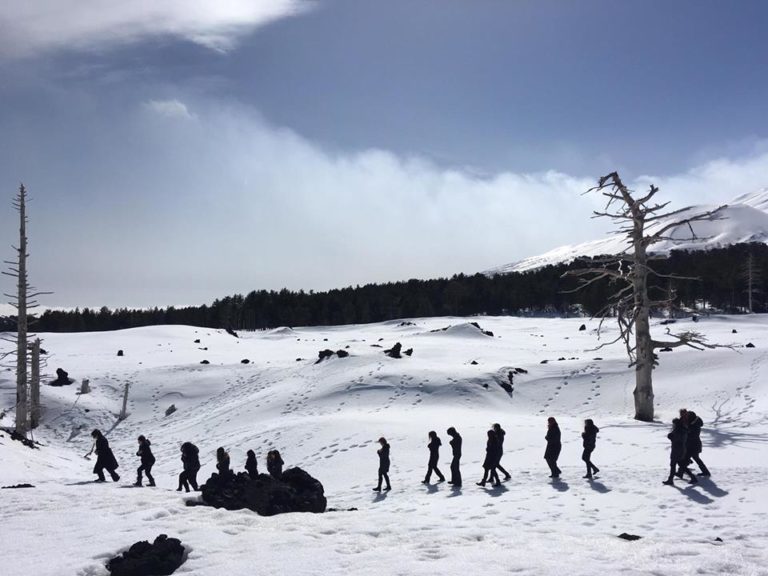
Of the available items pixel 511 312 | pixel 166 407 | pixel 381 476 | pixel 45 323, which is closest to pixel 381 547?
pixel 381 476

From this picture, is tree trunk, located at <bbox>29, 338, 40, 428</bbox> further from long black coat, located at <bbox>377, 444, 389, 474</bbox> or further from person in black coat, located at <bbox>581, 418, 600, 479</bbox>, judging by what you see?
person in black coat, located at <bbox>581, 418, 600, 479</bbox>

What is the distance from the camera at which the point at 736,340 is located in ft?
127

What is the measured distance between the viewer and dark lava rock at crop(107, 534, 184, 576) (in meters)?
9.17

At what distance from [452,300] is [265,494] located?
94643mm

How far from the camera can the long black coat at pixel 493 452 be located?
1605cm

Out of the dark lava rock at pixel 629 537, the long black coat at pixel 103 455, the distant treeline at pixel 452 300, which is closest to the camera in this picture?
the dark lava rock at pixel 629 537

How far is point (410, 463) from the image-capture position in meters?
19.9

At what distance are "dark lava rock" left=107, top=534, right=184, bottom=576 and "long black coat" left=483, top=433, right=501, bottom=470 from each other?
877cm

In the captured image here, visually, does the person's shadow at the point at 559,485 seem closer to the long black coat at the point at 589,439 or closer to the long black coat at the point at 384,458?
the long black coat at the point at 589,439

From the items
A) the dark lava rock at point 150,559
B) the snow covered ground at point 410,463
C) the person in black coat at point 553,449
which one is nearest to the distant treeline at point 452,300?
the snow covered ground at point 410,463

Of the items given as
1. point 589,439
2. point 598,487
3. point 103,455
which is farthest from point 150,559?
point 589,439

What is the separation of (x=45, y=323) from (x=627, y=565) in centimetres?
13657

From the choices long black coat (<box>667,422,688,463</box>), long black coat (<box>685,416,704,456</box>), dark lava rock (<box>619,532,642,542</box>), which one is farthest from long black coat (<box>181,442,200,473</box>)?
long black coat (<box>685,416,704,456</box>)

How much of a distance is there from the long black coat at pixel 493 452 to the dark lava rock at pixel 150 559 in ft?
28.8
